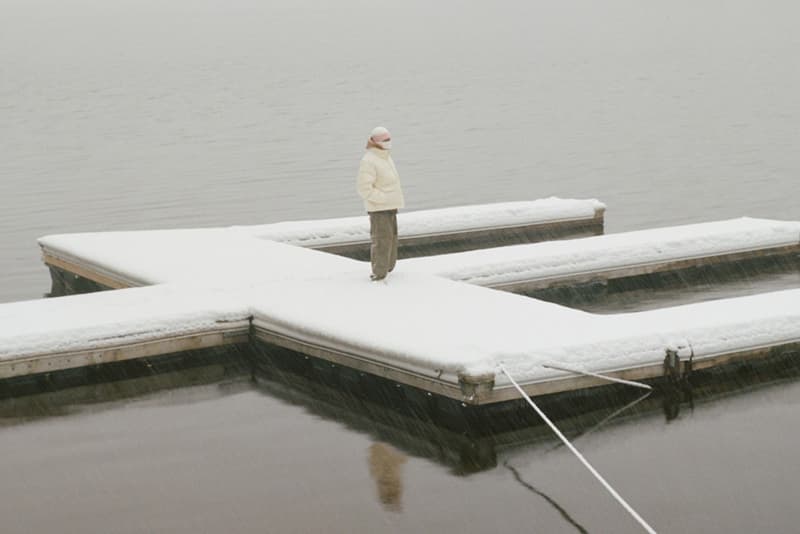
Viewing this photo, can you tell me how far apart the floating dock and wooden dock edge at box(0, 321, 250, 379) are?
0.01 metres

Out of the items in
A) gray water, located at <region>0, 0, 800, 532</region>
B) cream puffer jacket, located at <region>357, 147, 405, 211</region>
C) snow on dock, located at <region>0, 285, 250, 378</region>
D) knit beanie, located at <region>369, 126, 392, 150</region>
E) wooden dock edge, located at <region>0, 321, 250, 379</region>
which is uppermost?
knit beanie, located at <region>369, 126, 392, 150</region>

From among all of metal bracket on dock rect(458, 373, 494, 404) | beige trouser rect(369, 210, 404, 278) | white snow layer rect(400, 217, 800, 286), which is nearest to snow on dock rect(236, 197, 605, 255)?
white snow layer rect(400, 217, 800, 286)

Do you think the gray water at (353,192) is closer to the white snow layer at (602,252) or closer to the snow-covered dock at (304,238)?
the white snow layer at (602,252)

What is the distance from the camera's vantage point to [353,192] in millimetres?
31531

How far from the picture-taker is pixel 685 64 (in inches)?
3282

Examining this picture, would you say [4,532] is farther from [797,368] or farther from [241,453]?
[797,368]

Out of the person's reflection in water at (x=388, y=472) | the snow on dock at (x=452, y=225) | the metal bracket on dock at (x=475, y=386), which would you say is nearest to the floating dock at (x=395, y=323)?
the metal bracket on dock at (x=475, y=386)

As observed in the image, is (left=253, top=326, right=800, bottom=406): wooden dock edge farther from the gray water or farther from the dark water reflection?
the gray water

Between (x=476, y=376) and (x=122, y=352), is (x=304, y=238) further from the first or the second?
(x=476, y=376)

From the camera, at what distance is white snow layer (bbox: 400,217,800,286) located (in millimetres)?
15594

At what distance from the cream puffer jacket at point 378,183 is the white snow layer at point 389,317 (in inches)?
36.0

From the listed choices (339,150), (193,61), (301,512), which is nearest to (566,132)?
(339,150)

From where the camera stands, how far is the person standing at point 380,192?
13430 mm

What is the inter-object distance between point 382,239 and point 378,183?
64cm
